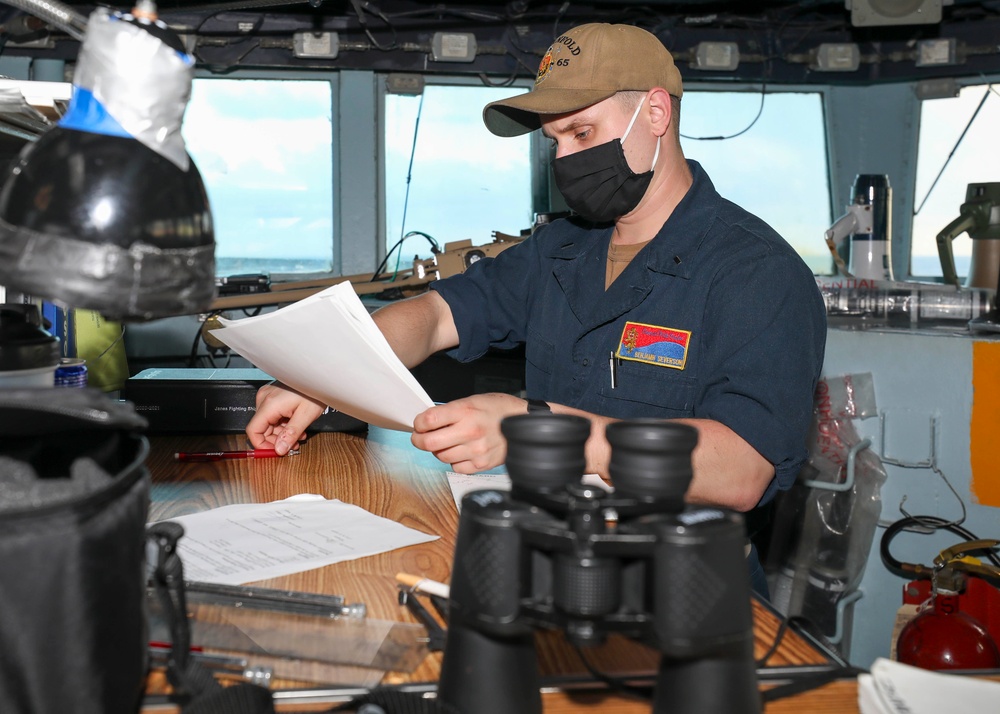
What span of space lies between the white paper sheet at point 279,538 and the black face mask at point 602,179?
78 cm

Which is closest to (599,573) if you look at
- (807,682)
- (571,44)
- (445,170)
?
(807,682)

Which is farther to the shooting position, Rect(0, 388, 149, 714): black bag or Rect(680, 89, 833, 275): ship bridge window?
Rect(680, 89, 833, 275): ship bridge window

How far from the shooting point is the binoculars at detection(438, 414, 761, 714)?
58 cm

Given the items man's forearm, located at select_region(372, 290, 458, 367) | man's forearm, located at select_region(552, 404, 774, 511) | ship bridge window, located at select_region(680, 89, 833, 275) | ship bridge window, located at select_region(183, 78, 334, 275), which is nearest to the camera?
man's forearm, located at select_region(552, 404, 774, 511)

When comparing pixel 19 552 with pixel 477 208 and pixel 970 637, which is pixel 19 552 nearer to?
pixel 970 637

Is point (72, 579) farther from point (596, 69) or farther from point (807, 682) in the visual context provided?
point (596, 69)

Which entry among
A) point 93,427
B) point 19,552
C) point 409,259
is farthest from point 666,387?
point 409,259

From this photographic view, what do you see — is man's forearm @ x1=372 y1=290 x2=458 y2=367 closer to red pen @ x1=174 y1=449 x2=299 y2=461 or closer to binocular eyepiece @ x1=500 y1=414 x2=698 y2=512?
red pen @ x1=174 y1=449 x2=299 y2=461

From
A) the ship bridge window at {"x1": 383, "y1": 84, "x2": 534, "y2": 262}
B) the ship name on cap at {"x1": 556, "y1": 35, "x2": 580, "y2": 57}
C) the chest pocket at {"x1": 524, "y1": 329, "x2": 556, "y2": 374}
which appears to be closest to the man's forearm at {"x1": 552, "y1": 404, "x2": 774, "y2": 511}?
the chest pocket at {"x1": 524, "y1": 329, "x2": 556, "y2": 374}

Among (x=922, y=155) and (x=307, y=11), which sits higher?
(x=307, y=11)

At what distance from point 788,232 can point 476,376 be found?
1602 millimetres

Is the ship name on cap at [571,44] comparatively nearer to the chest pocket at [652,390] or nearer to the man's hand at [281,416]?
the chest pocket at [652,390]

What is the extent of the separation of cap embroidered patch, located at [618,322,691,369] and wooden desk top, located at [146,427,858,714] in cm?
41

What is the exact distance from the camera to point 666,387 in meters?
1.57
